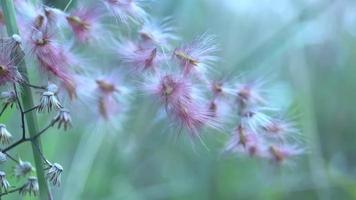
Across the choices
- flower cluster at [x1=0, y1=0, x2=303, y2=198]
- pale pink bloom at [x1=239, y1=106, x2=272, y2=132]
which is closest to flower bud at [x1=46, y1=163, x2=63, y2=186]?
flower cluster at [x1=0, y1=0, x2=303, y2=198]

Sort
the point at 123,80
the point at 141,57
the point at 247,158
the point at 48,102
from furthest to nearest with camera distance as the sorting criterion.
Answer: the point at 247,158 → the point at 123,80 → the point at 141,57 → the point at 48,102

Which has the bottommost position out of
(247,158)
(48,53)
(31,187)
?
(31,187)

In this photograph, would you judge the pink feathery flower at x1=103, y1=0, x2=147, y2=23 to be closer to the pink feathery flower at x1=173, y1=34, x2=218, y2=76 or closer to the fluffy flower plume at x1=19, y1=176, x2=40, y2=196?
the pink feathery flower at x1=173, y1=34, x2=218, y2=76

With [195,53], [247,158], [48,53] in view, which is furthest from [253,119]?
[247,158]

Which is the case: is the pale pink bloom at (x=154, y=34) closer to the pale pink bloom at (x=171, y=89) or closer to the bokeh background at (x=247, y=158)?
the pale pink bloom at (x=171, y=89)

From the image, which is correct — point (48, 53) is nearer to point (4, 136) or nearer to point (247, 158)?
point (4, 136)

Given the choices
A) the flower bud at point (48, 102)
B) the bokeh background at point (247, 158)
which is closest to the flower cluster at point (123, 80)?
the flower bud at point (48, 102)
